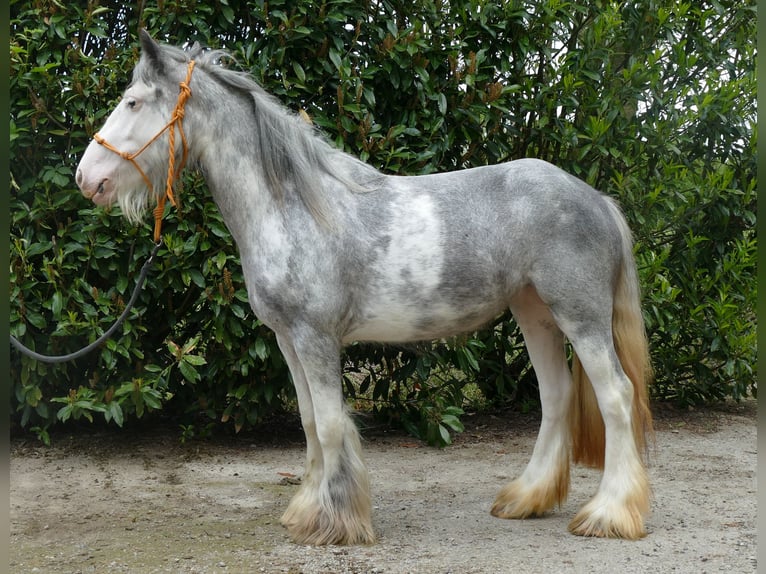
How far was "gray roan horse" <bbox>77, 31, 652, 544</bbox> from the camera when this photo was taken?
3.50m

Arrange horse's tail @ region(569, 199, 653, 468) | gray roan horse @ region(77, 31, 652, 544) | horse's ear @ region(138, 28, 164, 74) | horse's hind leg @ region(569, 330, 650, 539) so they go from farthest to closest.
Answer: horse's tail @ region(569, 199, 653, 468), horse's hind leg @ region(569, 330, 650, 539), gray roan horse @ region(77, 31, 652, 544), horse's ear @ region(138, 28, 164, 74)

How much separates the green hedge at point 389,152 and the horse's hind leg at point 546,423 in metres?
1.13

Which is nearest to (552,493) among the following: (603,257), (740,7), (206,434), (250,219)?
(603,257)

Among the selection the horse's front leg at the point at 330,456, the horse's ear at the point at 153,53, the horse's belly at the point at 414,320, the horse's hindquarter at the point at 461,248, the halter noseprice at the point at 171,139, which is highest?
the horse's ear at the point at 153,53

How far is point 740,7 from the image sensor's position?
574cm

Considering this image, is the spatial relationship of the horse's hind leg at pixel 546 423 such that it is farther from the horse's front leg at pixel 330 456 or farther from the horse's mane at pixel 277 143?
the horse's mane at pixel 277 143

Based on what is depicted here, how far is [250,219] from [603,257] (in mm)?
1570

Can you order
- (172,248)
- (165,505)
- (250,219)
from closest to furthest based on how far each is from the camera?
(250,219) → (165,505) → (172,248)

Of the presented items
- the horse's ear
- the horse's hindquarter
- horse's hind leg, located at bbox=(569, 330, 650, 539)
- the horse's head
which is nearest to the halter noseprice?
the horse's head

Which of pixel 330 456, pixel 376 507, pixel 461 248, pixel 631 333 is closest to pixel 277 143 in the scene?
pixel 461 248

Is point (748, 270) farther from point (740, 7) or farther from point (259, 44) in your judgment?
point (259, 44)

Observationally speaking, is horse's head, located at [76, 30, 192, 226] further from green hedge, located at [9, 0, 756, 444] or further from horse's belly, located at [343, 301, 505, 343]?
green hedge, located at [9, 0, 756, 444]

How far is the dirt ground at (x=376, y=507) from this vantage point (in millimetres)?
3457

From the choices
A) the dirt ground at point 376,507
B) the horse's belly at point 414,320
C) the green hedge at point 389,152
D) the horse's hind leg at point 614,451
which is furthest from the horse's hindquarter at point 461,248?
the green hedge at point 389,152
